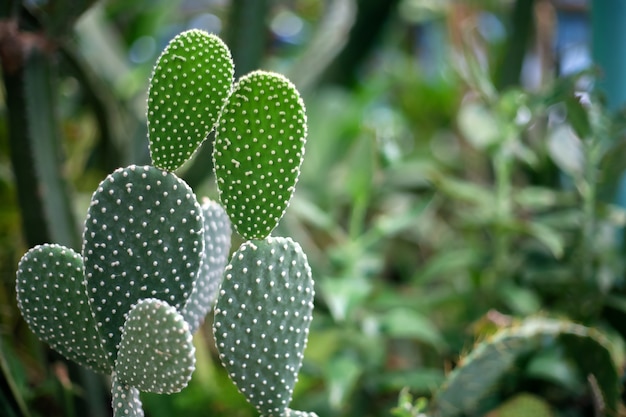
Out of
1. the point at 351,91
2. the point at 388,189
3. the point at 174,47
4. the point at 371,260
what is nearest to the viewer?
the point at 174,47

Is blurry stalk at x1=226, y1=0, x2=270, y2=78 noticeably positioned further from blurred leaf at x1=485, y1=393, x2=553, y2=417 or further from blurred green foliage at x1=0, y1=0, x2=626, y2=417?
blurred leaf at x1=485, y1=393, x2=553, y2=417

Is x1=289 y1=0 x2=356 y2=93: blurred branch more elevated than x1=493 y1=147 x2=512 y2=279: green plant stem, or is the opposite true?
x1=289 y1=0 x2=356 y2=93: blurred branch

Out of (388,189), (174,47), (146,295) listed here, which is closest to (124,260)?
(146,295)

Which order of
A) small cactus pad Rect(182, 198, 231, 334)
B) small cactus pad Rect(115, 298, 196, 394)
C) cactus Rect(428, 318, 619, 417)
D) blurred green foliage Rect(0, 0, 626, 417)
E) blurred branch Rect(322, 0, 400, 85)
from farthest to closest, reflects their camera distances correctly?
blurred branch Rect(322, 0, 400, 85) < blurred green foliage Rect(0, 0, 626, 417) < cactus Rect(428, 318, 619, 417) < small cactus pad Rect(182, 198, 231, 334) < small cactus pad Rect(115, 298, 196, 394)

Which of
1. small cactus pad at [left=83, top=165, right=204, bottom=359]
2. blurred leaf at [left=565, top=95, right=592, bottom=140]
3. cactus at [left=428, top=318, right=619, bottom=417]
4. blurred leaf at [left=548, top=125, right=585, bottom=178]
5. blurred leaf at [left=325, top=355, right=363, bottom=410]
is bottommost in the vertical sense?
blurred leaf at [left=325, top=355, right=363, bottom=410]

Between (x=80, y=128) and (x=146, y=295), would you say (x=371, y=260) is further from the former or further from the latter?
(x=80, y=128)

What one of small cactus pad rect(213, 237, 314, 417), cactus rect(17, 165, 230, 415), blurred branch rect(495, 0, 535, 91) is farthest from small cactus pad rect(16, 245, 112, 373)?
blurred branch rect(495, 0, 535, 91)

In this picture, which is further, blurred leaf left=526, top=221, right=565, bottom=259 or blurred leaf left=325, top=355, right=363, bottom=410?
blurred leaf left=526, top=221, right=565, bottom=259
